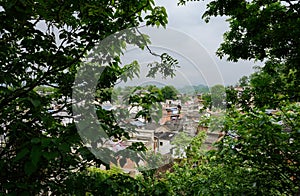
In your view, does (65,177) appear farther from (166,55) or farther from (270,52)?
(270,52)

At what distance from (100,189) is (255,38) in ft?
4.93

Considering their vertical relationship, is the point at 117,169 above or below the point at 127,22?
below

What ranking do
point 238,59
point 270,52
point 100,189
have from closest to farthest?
point 100,189
point 270,52
point 238,59

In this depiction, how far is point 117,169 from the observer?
1.38 m

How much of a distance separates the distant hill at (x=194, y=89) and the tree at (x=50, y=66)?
0.33 m

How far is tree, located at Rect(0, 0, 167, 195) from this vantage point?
100cm

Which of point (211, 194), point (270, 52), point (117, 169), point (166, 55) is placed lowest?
point (211, 194)

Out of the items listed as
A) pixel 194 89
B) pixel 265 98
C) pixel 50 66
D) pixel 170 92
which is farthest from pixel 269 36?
pixel 50 66

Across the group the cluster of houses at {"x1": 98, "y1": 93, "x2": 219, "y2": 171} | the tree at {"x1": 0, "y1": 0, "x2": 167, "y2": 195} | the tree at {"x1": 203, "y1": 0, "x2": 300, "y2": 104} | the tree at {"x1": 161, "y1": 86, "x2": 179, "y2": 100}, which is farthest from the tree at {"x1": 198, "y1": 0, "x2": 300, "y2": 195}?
the tree at {"x1": 0, "y1": 0, "x2": 167, "y2": 195}

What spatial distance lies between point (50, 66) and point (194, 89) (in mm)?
763

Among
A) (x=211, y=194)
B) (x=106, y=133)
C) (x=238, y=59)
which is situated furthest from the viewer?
(x=238, y=59)

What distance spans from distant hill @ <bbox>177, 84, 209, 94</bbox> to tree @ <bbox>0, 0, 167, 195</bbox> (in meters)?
0.33

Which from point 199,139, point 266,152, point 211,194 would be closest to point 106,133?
point 211,194

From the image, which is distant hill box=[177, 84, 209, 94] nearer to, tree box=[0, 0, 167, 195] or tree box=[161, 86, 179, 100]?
tree box=[161, 86, 179, 100]
